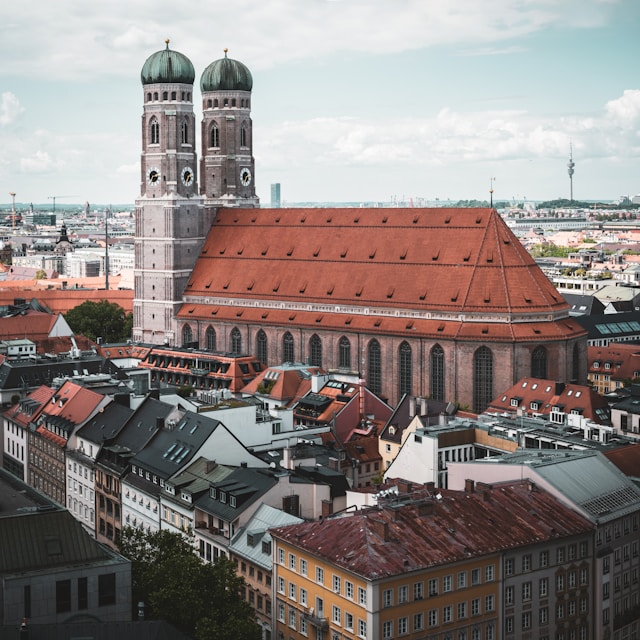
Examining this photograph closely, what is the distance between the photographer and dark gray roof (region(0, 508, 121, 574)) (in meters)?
57.6

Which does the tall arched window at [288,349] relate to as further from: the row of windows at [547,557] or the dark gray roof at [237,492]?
the row of windows at [547,557]

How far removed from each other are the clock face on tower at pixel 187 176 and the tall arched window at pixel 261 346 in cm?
2286

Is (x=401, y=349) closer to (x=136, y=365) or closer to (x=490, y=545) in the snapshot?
(x=136, y=365)

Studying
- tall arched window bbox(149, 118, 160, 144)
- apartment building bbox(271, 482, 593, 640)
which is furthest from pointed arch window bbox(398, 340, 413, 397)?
apartment building bbox(271, 482, 593, 640)

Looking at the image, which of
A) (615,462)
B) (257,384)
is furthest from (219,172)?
(615,462)

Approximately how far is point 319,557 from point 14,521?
15211 millimetres

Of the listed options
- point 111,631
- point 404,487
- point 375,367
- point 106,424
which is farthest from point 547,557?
point 375,367

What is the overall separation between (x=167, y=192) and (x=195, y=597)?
96.7 m

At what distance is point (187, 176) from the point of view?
505 feet

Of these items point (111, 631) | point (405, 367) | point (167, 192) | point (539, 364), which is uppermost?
point (167, 192)

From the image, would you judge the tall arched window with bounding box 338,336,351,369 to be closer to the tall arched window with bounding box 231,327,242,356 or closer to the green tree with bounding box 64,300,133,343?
the tall arched window with bounding box 231,327,242,356

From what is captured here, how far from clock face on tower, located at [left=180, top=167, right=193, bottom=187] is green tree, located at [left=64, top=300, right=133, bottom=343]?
3311cm

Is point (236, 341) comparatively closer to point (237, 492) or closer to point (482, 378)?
point (482, 378)

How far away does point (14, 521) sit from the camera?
192ft
